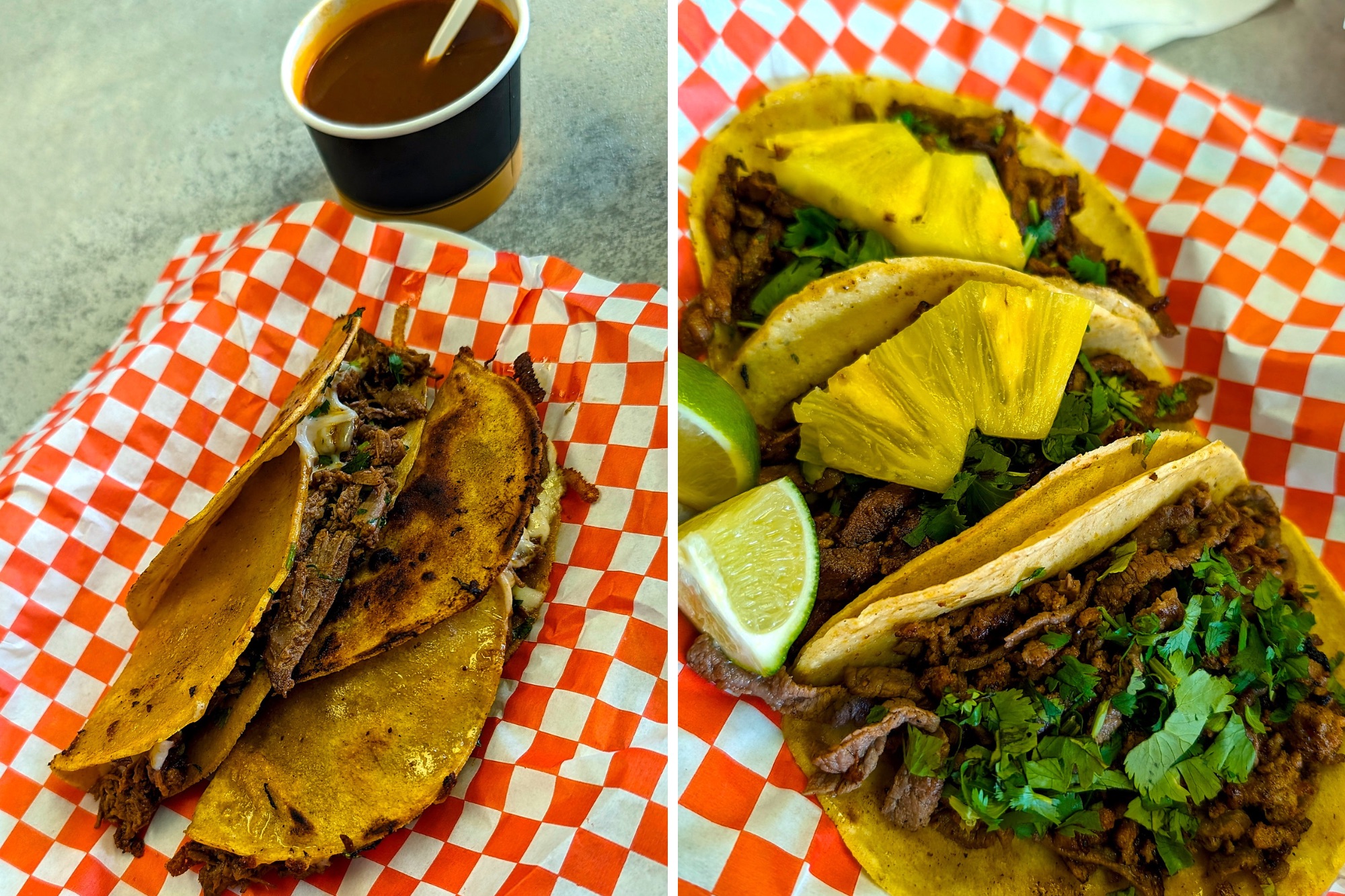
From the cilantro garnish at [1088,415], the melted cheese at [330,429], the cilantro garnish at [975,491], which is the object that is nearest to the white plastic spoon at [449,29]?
the melted cheese at [330,429]

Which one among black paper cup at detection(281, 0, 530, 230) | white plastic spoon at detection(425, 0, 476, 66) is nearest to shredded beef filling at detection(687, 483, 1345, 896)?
black paper cup at detection(281, 0, 530, 230)

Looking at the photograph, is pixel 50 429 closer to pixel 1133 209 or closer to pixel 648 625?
pixel 648 625

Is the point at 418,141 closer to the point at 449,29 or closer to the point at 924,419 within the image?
the point at 449,29

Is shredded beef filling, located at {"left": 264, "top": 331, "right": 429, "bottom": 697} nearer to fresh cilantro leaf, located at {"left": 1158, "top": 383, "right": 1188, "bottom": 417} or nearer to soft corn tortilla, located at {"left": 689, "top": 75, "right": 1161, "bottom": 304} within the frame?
soft corn tortilla, located at {"left": 689, "top": 75, "right": 1161, "bottom": 304}

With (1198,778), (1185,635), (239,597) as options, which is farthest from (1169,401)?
(239,597)

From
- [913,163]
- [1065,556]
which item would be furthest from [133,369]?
[1065,556]

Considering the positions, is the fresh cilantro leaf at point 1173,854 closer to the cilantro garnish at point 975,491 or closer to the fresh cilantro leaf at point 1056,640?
the fresh cilantro leaf at point 1056,640
